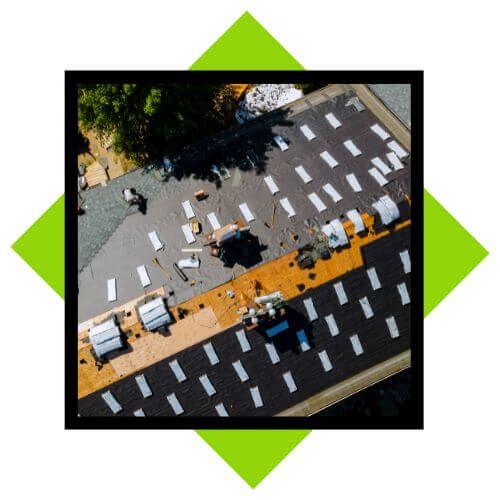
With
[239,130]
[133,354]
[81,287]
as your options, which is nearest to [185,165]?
[239,130]

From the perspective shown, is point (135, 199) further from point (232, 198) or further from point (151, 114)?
point (232, 198)

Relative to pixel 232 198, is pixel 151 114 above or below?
above

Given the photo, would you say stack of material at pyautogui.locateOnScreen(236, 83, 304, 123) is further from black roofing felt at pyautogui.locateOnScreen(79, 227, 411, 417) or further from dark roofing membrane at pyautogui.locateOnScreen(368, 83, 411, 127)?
black roofing felt at pyautogui.locateOnScreen(79, 227, 411, 417)

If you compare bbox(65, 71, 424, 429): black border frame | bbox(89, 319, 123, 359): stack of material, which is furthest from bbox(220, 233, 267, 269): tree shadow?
bbox(65, 71, 424, 429): black border frame

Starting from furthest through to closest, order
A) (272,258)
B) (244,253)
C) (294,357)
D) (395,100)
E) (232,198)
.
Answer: (395,100) → (232,198) → (244,253) → (272,258) → (294,357)

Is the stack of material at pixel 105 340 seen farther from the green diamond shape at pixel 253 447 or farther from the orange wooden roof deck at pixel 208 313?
the green diamond shape at pixel 253 447
